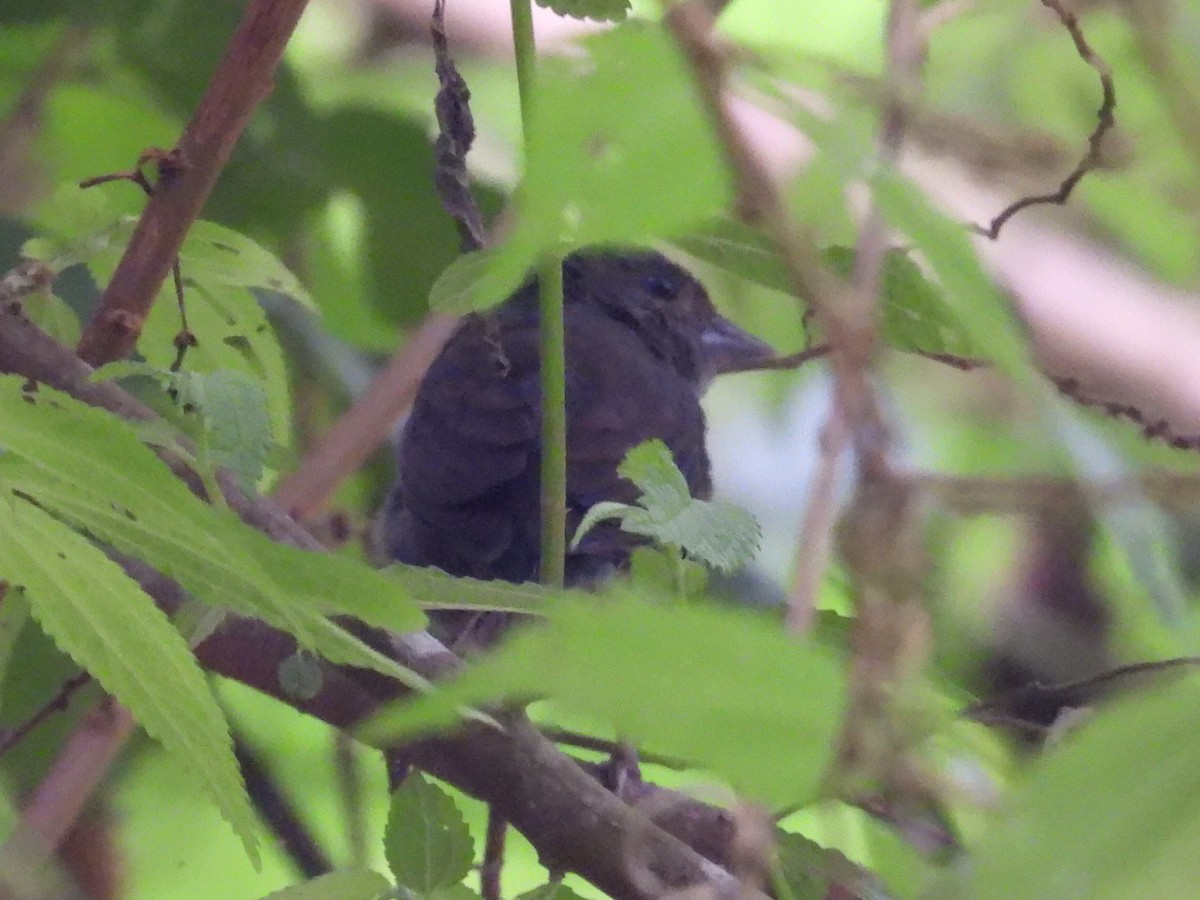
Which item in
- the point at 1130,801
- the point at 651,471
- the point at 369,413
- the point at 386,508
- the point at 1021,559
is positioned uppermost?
the point at 1130,801

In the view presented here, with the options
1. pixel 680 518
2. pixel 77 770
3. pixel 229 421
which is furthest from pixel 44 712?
pixel 680 518

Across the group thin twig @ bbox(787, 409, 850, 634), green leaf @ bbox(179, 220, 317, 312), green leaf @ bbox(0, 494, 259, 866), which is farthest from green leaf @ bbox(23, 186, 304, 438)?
thin twig @ bbox(787, 409, 850, 634)

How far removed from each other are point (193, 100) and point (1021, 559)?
197cm

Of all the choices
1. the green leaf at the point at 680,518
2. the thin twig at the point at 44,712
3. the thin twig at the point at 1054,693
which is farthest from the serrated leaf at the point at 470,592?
the thin twig at the point at 44,712

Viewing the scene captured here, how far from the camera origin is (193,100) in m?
1.33

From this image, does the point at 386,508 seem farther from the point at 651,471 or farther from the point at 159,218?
the point at 651,471

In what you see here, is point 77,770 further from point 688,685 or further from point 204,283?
point 688,685

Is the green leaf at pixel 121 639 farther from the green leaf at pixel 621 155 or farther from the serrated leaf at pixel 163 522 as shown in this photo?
the green leaf at pixel 621 155

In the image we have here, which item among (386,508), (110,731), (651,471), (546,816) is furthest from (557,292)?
(386,508)

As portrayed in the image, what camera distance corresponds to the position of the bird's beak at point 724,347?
6.88 ft

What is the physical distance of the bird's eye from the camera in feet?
6.91

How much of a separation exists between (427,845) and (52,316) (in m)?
0.43

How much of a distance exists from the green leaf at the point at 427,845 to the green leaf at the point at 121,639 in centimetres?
7

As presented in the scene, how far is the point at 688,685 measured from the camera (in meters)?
0.33
